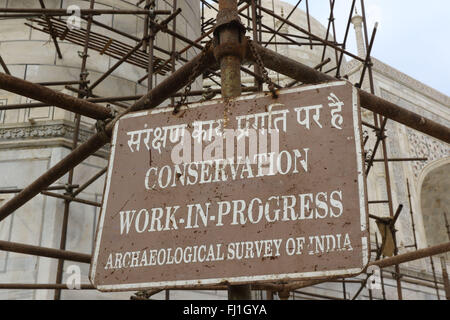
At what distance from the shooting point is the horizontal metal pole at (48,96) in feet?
7.61

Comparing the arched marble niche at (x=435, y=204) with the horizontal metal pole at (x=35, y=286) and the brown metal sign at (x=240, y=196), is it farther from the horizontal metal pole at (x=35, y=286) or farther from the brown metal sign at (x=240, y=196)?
the brown metal sign at (x=240, y=196)

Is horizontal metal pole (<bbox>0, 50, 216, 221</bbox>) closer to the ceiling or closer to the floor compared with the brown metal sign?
closer to the ceiling

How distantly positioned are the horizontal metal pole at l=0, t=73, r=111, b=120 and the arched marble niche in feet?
56.6

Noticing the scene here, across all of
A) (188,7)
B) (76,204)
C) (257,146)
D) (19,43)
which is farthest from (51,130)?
(257,146)

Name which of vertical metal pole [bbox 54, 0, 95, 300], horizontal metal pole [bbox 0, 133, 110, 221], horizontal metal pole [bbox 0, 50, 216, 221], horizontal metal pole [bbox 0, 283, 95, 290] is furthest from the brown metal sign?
horizontal metal pole [bbox 0, 283, 95, 290]

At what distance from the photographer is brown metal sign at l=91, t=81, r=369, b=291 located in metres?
1.75

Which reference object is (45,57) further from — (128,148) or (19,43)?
(128,148)

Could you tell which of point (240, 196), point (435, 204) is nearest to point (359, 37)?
point (435, 204)

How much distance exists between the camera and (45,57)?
6703 millimetres

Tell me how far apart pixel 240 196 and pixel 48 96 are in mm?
1150

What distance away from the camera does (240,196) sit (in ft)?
6.19

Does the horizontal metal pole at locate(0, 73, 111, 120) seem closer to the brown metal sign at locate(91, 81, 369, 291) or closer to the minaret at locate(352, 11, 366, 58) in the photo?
the brown metal sign at locate(91, 81, 369, 291)

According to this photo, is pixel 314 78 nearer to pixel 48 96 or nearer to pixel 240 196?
pixel 240 196

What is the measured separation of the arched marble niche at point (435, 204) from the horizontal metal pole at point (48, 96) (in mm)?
17252
